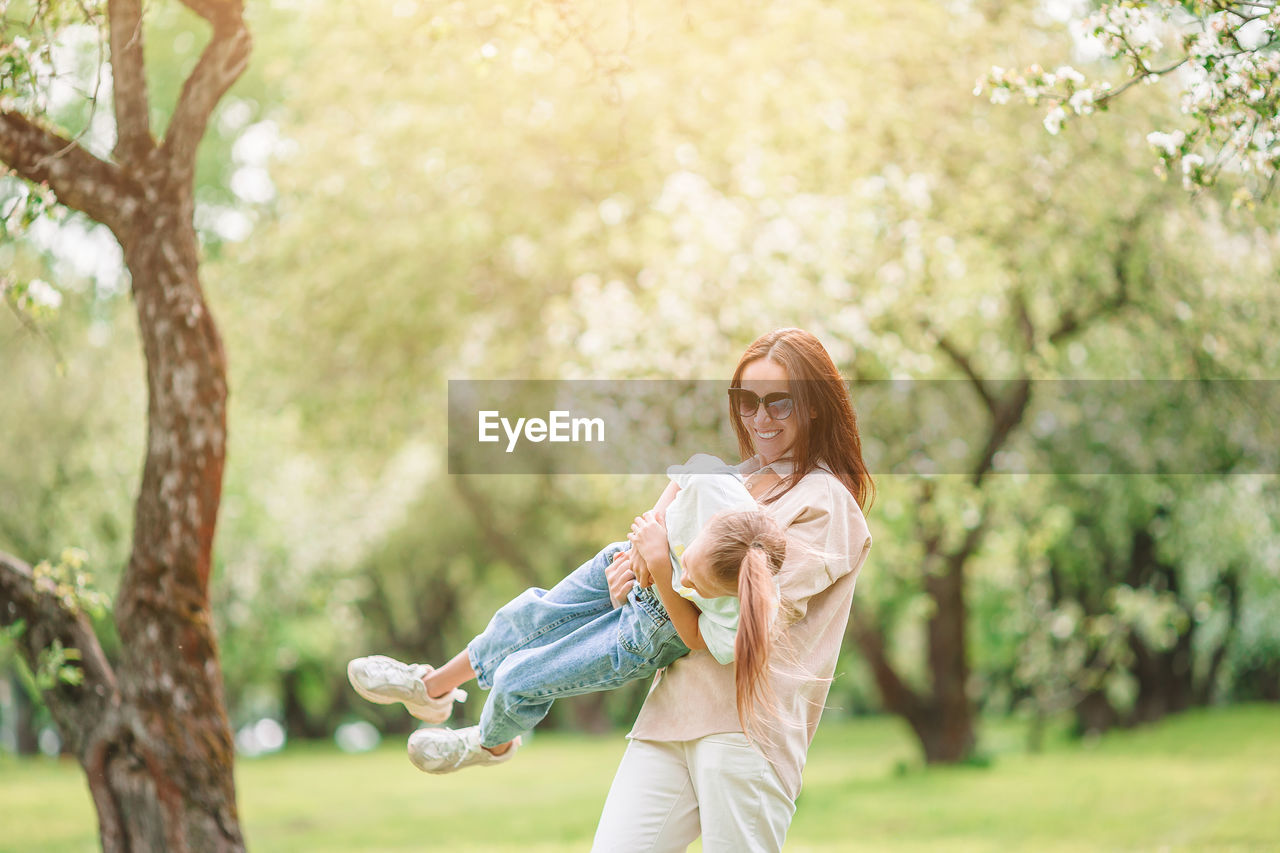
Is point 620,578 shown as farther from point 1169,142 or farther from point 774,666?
point 1169,142

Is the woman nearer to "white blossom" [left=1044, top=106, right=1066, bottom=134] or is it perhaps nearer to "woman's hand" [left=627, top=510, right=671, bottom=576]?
"woman's hand" [left=627, top=510, right=671, bottom=576]

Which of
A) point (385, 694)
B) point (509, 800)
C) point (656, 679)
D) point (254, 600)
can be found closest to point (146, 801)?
point (385, 694)

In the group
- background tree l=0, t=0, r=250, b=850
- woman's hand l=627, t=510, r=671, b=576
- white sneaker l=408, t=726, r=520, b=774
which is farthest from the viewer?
background tree l=0, t=0, r=250, b=850

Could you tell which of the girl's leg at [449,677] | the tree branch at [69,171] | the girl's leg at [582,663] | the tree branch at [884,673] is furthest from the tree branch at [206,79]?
the tree branch at [884,673]

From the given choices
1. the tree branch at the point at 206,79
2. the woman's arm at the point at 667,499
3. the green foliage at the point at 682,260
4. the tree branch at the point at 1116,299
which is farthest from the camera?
the tree branch at the point at 1116,299

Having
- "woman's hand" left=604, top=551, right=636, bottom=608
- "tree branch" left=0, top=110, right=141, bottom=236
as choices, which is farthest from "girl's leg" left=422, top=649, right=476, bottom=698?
"tree branch" left=0, top=110, right=141, bottom=236

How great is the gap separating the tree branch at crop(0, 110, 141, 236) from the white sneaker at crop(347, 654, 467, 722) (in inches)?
104

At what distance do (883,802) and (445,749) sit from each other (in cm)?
1067

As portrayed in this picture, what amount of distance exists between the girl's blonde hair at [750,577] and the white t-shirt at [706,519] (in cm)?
4

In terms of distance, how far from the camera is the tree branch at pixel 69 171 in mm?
5156

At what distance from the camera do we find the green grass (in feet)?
36.3

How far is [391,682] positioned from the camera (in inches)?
147

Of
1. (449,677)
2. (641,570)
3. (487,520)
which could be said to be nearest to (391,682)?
(449,677)

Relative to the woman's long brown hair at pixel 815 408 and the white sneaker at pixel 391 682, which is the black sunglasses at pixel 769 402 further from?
the white sneaker at pixel 391 682
